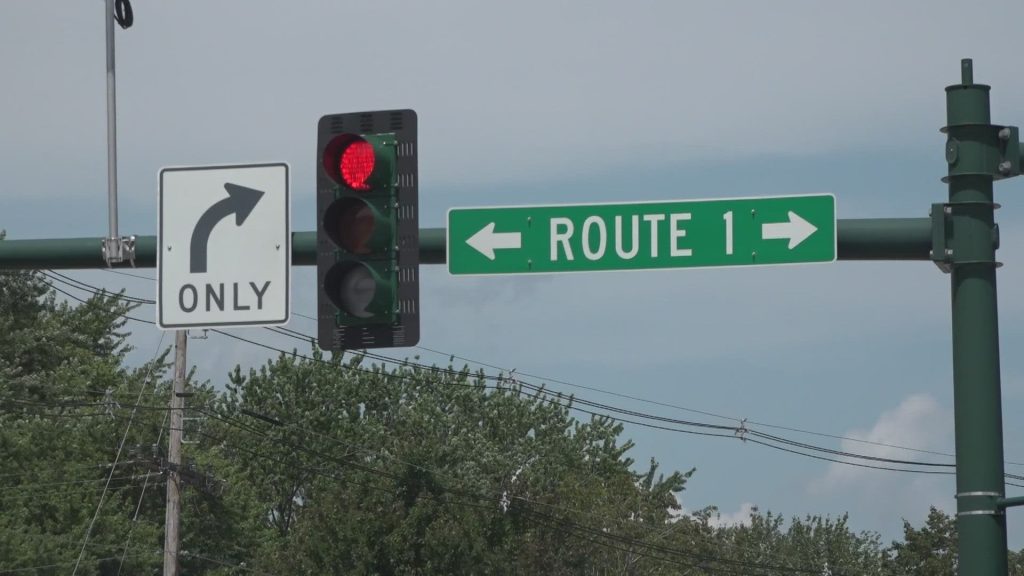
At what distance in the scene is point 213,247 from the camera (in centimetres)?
943

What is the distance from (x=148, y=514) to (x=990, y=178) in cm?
5672

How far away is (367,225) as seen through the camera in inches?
352

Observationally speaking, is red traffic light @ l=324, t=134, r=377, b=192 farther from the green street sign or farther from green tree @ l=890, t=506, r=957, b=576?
green tree @ l=890, t=506, r=957, b=576

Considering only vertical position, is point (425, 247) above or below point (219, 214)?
below

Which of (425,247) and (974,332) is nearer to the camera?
(974,332)

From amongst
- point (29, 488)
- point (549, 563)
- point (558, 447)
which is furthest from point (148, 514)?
point (558, 447)

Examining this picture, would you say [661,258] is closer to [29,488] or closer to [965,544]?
[965,544]

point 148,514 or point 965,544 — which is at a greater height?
point 965,544

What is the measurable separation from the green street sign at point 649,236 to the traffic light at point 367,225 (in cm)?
45

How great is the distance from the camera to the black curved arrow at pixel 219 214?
9383 mm

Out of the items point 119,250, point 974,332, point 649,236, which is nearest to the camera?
point 974,332

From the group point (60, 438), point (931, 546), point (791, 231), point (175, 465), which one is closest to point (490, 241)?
point (791, 231)

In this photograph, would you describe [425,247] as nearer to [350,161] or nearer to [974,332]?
[350,161]

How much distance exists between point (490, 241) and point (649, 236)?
0.95m
